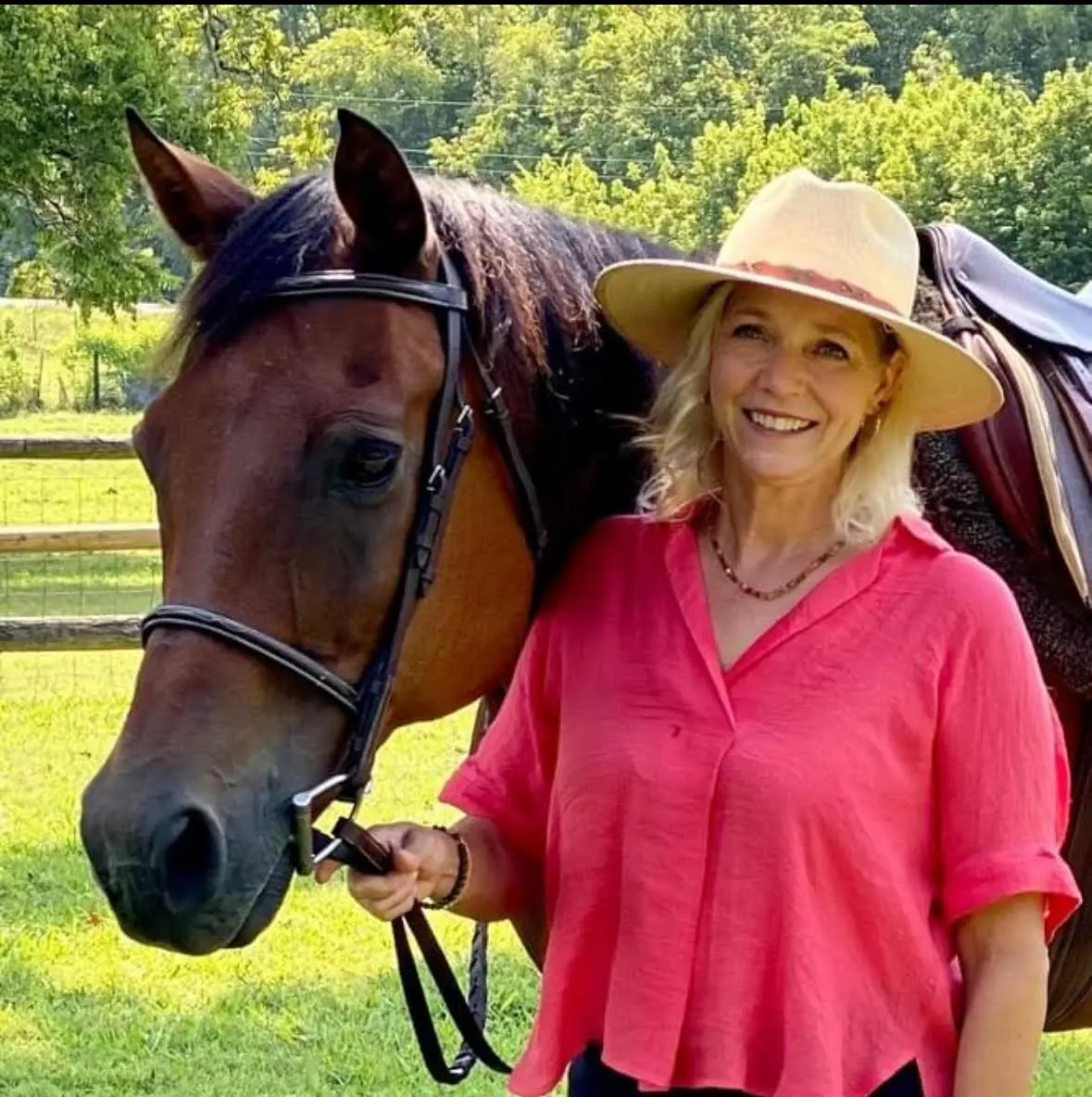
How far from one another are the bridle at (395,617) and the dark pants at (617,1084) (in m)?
0.22

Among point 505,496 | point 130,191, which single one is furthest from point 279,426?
point 130,191

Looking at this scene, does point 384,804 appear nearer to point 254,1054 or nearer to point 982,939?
point 254,1054

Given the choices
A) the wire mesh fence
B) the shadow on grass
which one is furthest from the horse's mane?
the wire mesh fence

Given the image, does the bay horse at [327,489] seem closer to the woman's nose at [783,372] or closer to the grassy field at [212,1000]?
the woman's nose at [783,372]

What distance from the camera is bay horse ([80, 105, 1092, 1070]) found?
151 centimetres

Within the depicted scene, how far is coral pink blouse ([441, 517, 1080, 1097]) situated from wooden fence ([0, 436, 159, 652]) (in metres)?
5.20

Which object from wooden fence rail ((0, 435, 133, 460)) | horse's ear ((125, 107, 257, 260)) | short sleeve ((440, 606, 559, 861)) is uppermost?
horse's ear ((125, 107, 257, 260))

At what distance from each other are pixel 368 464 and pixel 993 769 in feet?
2.35

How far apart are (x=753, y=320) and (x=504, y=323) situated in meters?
0.33

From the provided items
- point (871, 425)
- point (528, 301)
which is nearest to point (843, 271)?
point (871, 425)

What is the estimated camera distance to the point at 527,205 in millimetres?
2061

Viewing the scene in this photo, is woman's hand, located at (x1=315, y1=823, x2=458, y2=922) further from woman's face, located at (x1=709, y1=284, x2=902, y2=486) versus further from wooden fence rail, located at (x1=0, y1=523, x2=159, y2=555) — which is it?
wooden fence rail, located at (x1=0, y1=523, x2=159, y2=555)

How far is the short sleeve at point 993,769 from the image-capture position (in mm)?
1511

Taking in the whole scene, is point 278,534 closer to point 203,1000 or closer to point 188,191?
point 188,191
